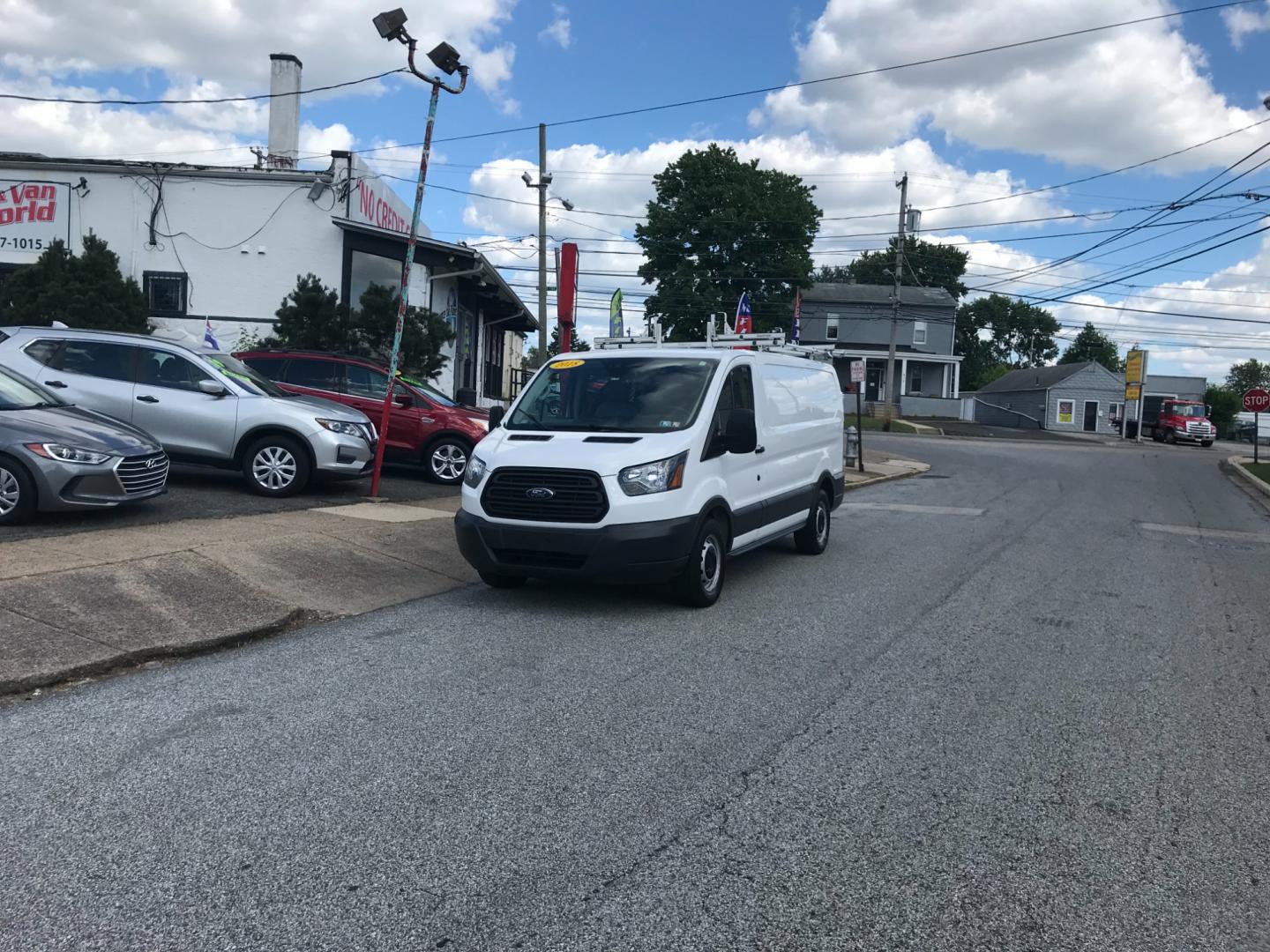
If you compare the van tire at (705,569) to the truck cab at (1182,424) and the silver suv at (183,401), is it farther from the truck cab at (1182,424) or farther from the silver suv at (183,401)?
the truck cab at (1182,424)

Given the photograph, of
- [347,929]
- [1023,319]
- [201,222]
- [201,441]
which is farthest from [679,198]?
[1023,319]

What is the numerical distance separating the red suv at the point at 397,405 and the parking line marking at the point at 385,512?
2400 millimetres

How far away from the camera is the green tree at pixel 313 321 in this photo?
59.0 ft

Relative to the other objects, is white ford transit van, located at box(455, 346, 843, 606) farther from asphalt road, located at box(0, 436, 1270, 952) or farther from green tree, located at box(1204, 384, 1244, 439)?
green tree, located at box(1204, 384, 1244, 439)

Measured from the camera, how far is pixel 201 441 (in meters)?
11.6

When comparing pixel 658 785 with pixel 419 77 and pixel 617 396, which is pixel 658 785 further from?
pixel 419 77

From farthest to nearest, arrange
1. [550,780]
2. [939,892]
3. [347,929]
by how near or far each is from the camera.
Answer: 1. [550,780]
2. [939,892]
3. [347,929]

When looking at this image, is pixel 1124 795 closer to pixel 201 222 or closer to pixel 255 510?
pixel 255 510

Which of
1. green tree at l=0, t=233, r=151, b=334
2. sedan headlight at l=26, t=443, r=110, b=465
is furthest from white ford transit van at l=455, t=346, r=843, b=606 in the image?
green tree at l=0, t=233, r=151, b=334

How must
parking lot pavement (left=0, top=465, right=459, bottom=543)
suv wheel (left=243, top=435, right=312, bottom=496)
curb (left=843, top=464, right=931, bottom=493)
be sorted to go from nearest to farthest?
parking lot pavement (left=0, top=465, right=459, bottom=543) → suv wheel (left=243, top=435, right=312, bottom=496) → curb (left=843, top=464, right=931, bottom=493)

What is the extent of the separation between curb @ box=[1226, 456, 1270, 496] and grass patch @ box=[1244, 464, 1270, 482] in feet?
0.33

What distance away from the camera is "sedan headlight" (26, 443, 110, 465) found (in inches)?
344

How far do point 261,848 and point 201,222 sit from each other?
20408 millimetres

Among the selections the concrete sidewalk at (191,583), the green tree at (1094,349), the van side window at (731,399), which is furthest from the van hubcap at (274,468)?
the green tree at (1094,349)
